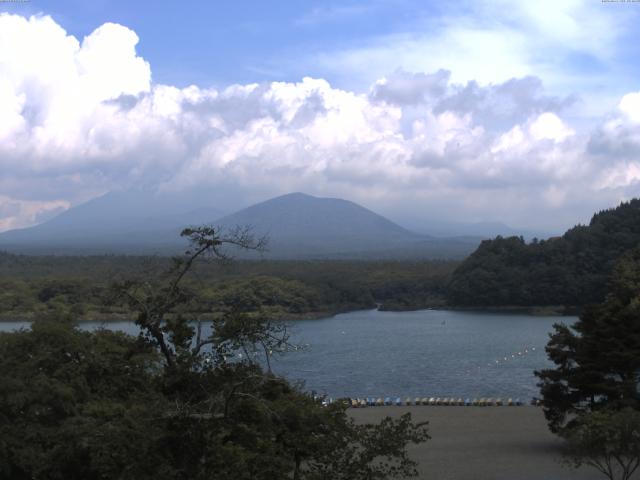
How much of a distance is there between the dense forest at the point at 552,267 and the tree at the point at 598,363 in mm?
39244

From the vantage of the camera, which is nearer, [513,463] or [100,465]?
[100,465]

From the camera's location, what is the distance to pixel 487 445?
15672mm

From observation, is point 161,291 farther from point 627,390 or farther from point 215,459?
point 627,390

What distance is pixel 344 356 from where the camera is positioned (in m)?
33.4

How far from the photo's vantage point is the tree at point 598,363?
13.8 m

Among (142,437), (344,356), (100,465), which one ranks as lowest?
(344,356)

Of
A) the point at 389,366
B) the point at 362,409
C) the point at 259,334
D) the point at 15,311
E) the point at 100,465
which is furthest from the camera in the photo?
the point at 15,311

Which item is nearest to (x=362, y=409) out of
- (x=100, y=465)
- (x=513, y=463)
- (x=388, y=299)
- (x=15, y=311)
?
(x=513, y=463)

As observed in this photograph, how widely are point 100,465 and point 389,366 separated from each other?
2454 cm

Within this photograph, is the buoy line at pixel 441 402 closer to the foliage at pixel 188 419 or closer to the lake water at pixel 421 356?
the lake water at pixel 421 356

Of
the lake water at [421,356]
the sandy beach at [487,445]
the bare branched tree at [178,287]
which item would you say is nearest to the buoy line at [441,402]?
the sandy beach at [487,445]

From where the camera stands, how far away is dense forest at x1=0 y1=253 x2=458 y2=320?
47.7 m

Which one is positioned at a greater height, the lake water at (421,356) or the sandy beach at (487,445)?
the sandy beach at (487,445)

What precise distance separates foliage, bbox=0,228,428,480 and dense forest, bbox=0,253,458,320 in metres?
30.0
